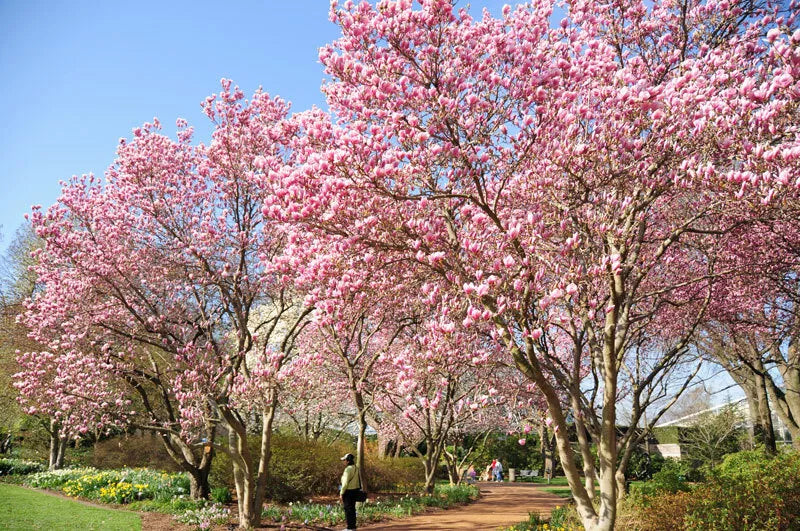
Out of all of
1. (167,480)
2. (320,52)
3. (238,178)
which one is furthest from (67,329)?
(320,52)

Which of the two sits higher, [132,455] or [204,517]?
[132,455]

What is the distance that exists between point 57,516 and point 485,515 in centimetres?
1013

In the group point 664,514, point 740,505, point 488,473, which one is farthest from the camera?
point 488,473

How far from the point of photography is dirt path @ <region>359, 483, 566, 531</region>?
38.7ft

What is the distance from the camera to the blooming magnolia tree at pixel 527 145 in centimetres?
521

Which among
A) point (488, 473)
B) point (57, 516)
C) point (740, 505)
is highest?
point (740, 505)

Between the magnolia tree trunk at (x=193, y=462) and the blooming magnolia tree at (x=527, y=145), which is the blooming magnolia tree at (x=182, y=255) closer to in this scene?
the magnolia tree trunk at (x=193, y=462)

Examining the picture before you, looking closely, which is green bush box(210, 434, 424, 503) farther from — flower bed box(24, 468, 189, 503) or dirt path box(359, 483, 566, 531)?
dirt path box(359, 483, 566, 531)

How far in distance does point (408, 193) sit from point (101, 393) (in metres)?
8.91

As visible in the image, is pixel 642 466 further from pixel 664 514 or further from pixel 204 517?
pixel 204 517

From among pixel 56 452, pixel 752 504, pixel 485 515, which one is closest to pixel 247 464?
pixel 485 515

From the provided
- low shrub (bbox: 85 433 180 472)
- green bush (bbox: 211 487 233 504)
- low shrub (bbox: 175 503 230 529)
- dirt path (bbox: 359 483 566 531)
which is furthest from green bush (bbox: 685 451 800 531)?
low shrub (bbox: 85 433 180 472)

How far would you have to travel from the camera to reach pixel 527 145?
5.74 metres

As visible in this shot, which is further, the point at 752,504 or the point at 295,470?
the point at 295,470
